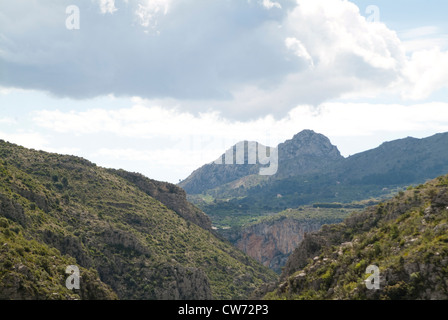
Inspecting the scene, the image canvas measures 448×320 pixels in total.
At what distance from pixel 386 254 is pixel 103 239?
Result: 197 feet

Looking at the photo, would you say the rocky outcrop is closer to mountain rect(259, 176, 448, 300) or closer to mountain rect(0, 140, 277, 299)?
mountain rect(0, 140, 277, 299)

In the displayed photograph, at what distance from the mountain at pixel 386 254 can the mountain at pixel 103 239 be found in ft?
81.3

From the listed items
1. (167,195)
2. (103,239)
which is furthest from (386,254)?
(167,195)

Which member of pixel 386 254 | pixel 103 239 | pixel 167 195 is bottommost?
pixel 103 239

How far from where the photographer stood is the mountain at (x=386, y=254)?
33844mm

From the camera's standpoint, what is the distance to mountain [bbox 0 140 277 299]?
5362 cm

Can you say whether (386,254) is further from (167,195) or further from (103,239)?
(167,195)

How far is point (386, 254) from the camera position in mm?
40469

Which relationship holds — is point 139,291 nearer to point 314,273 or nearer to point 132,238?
point 132,238

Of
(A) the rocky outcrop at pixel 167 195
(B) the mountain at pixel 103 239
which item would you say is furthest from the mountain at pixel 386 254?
(A) the rocky outcrop at pixel 167 195

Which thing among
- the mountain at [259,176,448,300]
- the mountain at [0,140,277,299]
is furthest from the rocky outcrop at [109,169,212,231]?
the mountain at [259,176,448,300]

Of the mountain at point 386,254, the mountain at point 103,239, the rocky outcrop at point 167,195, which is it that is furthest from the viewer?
the rocky outcrop at point 167,195

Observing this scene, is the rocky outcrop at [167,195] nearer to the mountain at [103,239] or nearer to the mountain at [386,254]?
the mountain at [103,239]
